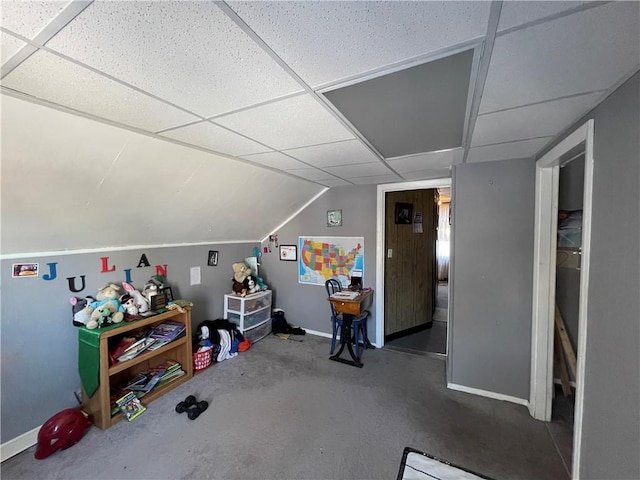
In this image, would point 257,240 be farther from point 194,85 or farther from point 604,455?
point 604,455

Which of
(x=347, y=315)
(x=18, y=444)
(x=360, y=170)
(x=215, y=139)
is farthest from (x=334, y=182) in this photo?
(x=18, y=444)

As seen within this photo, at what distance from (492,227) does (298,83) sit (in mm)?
2121

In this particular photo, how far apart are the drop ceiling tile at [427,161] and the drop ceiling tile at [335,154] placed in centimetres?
28

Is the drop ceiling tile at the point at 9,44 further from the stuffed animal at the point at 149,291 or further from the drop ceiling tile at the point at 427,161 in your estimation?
the drop ceiling tile at the point at 427,161

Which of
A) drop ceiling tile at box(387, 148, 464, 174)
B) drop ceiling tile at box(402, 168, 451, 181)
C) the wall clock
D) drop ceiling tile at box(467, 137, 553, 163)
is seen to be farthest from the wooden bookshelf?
drop ceiling tile at box(467, 137, 553, 163)

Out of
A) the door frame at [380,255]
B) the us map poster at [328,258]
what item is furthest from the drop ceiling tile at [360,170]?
the us map poster at [328,258]

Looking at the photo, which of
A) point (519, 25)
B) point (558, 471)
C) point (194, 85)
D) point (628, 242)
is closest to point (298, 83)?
point (194, 85)

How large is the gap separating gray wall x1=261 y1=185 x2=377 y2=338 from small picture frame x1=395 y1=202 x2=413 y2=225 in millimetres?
499

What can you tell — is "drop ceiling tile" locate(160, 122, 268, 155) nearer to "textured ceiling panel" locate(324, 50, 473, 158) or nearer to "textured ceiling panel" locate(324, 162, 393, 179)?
"textured ceiling panel" locate(324, 50, 473, 158)

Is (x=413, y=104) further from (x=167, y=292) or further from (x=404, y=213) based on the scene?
Result: (x=167, y=292)

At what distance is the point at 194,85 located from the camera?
110cm

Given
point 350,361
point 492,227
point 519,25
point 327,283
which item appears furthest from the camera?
point 327,283

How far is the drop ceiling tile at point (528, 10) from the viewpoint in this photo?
0.70 meters

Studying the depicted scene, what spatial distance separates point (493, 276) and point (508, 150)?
1.09 m
